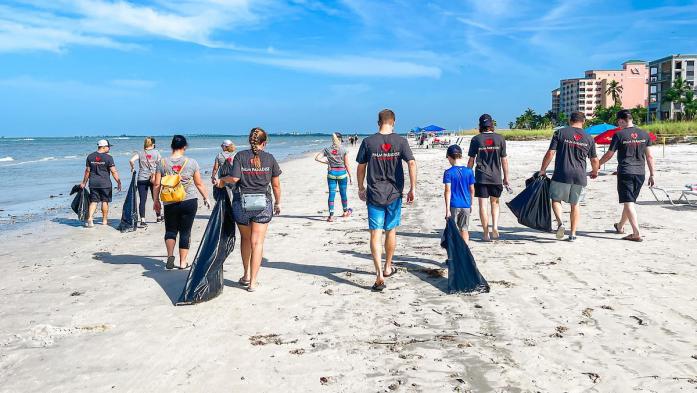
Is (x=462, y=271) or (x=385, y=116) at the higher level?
(x=385, y=116)

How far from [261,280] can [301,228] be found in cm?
322

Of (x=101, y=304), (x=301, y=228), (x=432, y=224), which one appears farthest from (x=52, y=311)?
(x=432, y=224)

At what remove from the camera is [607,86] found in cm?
14888

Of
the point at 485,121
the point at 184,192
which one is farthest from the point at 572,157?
the point at 184,192

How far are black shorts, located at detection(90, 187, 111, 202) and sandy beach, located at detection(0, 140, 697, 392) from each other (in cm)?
178

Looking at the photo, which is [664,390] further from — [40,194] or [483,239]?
[40,194]

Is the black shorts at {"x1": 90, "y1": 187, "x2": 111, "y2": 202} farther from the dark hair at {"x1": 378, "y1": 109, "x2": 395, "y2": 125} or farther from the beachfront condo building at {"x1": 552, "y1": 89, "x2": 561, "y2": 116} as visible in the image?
the beachfront condo building at {"x1": 552, "y1": 89, "x2": 561, "y2": 116}

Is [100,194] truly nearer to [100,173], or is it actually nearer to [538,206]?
[100,173]

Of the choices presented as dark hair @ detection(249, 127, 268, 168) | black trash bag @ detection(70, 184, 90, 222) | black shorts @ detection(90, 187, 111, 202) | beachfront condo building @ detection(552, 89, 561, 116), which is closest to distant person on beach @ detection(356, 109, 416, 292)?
dark hair @ detection(249, 127, 268, 168)

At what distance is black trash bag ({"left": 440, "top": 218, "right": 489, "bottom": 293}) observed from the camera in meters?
4.96

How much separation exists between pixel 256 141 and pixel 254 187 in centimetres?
44

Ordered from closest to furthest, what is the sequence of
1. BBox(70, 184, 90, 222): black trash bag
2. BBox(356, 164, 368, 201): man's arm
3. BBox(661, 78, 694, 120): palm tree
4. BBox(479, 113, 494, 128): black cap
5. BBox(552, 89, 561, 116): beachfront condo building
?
BBox(356, 164, 368, 201): man's arm, BBox(479, 113, 494, 128): black cap, BBox(70, 184, 90, 222): black trash bag, BBox(661, 78, 694, 120): palm tree, BBox(552, 89, 561, 116): beachfront condo building

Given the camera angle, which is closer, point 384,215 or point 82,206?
point 384,215

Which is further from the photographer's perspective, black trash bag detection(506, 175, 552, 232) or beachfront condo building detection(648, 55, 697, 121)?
beachfront condo building detection(648, 55, 697, 121)
